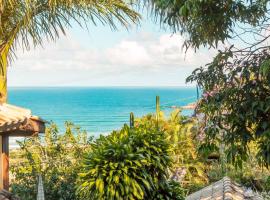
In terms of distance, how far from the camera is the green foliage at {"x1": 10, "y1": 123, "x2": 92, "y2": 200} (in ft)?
32.5

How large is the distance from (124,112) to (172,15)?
2746 inches

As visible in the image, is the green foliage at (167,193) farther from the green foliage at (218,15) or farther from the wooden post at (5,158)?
the green foliage at (218,15)

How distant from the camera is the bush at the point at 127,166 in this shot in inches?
305

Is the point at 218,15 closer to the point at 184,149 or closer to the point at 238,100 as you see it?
the point at 238,100

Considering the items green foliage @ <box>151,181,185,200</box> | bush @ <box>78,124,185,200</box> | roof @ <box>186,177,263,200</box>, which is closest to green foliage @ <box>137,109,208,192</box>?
roof @ <box>186,177,263,200</box>

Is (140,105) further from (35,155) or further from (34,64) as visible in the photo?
(35,155)

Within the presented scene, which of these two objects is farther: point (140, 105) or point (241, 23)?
point (140, 105)

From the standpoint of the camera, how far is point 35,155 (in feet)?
33.9

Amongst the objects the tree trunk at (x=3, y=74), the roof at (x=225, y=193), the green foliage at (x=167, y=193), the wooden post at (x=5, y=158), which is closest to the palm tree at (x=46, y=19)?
the tree trunk at (x=3, y=74)

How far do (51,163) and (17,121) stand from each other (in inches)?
104

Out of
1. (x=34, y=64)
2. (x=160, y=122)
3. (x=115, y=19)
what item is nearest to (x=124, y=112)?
(x=34, y=64)

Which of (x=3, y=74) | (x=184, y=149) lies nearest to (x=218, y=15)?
(x=3, y=74)

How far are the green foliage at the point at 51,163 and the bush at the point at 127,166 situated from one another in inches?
69.2

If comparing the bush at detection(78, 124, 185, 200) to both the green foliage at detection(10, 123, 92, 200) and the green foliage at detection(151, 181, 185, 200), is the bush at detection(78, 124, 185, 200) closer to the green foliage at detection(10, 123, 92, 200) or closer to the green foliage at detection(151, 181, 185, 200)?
the green foliage at detection(151, 181, 185, 200)
